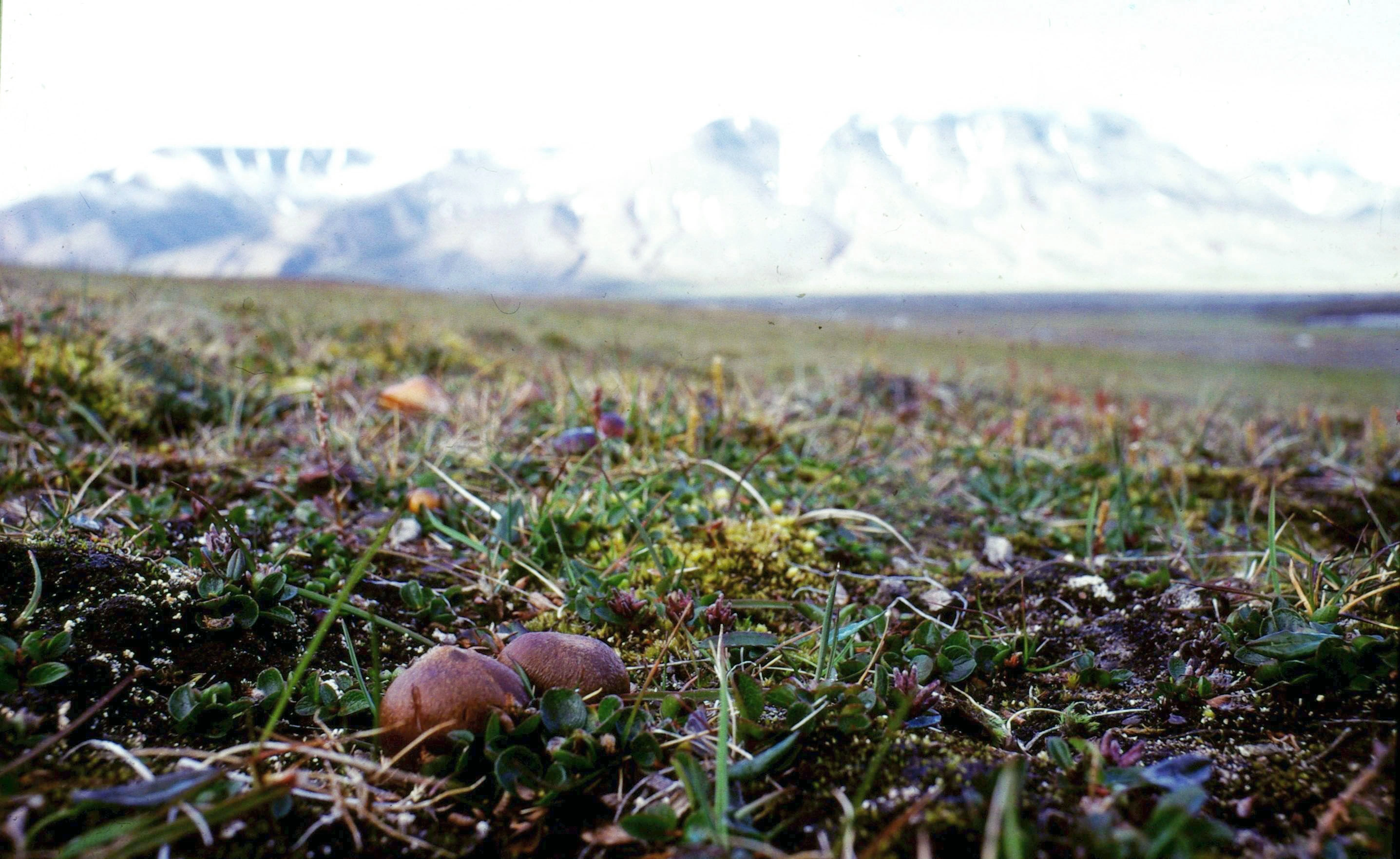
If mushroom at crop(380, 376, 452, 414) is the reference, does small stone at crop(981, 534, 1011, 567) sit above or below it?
below

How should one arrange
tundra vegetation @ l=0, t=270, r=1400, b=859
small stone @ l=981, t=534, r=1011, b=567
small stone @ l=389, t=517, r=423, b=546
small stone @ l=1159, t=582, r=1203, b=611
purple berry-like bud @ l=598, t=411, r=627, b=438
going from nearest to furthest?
tundra vegetation @ l=0, t=270, r=1400, b=859 → small stone @ l=1159, t=582, r=1203, b=611 → small stone @ l=389, t=517, r=423, b=546 → small stone @ l=981, t=534, r=1011, b=567 → purple berry-like bud @ l=598, t=411, r=627, b=438

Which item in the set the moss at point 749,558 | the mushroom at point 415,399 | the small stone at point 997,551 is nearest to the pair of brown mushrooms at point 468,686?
the moss at point 749,558

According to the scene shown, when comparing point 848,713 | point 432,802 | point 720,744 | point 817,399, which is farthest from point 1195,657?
point 817,399

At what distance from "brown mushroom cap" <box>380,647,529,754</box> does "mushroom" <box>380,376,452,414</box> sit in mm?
2467

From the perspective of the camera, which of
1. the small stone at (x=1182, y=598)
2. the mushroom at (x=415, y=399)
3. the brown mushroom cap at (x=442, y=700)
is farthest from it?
the mushroom at (x=415, y=399)

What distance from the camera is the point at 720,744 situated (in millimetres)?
1119

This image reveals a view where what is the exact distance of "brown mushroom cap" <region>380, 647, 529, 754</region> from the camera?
1304 mm

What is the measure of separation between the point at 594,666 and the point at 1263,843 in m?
1.03

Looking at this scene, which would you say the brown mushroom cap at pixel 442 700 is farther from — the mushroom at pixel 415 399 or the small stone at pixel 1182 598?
the mushroom at pixel 415 399

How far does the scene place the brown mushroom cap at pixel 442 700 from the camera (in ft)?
4.28

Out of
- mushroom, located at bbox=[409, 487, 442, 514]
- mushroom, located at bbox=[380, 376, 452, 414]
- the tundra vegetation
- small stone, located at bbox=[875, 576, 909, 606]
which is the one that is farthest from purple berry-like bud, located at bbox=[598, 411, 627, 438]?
small stone, located at bbox=[875, 576, 909, 606]

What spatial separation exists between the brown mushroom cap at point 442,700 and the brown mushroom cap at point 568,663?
9 cm

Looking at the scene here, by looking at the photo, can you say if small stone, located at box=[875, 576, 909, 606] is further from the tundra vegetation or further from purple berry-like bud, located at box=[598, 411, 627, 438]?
purple berry-like bud, located at box=[598, 411, 627, 438]

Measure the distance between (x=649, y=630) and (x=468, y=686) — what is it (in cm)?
63
